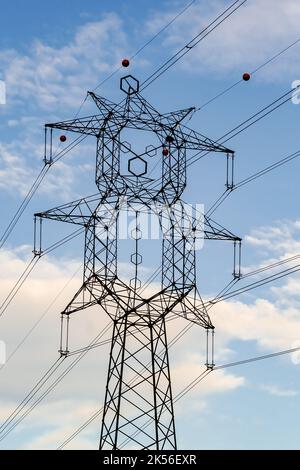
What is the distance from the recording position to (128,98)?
51062mm

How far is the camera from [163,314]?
159 ft

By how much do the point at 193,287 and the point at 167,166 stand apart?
5.89 m

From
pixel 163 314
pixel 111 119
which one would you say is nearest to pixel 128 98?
pixel 111 119
